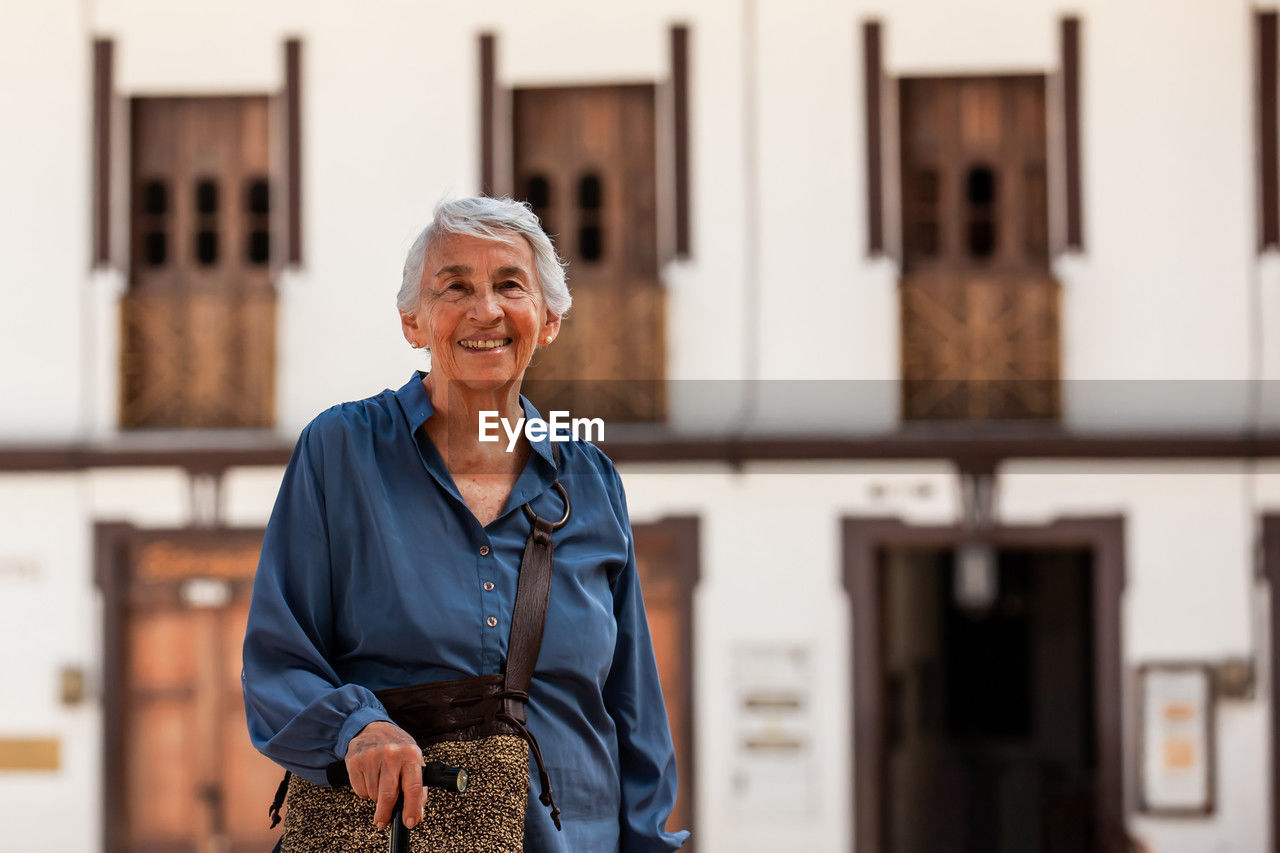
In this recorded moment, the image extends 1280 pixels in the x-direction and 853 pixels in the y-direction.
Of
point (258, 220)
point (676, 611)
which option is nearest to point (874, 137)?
point (676, 611)

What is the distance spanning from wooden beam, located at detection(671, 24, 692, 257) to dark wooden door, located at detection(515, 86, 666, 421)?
0.24 m

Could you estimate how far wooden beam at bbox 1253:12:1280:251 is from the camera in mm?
9633

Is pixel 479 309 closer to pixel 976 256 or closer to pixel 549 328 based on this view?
pixel 549 328

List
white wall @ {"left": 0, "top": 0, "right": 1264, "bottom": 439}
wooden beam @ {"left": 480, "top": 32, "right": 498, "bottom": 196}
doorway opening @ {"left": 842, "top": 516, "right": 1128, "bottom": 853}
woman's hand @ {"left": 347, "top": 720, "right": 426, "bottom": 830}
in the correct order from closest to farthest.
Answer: woman's hand @ {"left": 347, "top": 720, "right": 426, "bottom": 830}, doorway opening @ {"left": 842, "top": 516, "right": 1128, "bottom": 853}, white wall @ {"left": 0, "top": 0, "right": 1264, "bottom": 439}, wooden beam @ {"left": 480, "top": 32, "right": 498, "bottom": 196}

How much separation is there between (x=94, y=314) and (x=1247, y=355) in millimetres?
7542

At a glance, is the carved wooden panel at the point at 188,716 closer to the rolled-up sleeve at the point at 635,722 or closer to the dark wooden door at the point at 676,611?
the dark wooden door at the point at 676,611

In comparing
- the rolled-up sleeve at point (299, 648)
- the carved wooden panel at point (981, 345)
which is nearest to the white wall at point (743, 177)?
the carved wooden panel at point (981, 345)

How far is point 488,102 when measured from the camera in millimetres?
9938

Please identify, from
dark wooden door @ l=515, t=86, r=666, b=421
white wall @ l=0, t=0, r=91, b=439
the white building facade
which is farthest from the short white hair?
white wall @ l=0, t=0, r=91, b=439

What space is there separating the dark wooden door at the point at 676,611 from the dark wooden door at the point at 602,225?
2.64 feet

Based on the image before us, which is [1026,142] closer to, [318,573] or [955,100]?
[955,100]

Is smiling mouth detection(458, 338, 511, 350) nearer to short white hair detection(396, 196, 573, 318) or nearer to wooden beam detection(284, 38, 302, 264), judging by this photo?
short white hair detection(396, 196, 573, 318)

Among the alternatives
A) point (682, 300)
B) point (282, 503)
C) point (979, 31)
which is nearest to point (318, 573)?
point (282, 503)

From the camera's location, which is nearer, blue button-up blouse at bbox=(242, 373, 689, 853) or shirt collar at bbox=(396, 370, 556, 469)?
blue button-up blouse at bbox=(242, 373, 689, 853)
